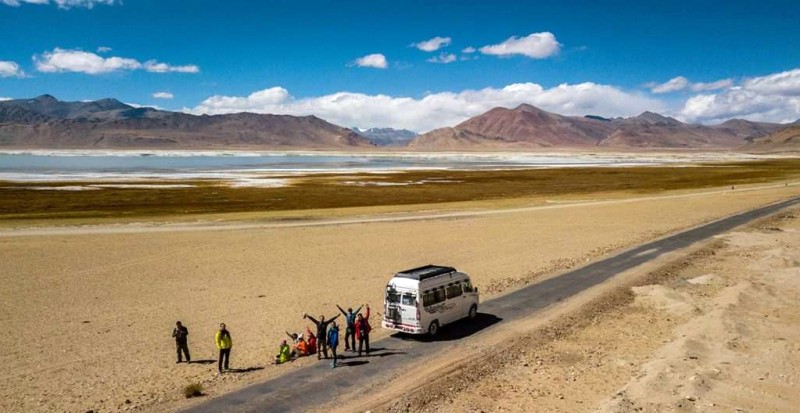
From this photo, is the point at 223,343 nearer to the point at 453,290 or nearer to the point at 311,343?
the point at 311,343

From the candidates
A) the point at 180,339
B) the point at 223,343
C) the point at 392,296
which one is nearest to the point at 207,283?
the point at 180,339

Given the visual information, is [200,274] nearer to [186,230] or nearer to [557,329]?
[186,230]

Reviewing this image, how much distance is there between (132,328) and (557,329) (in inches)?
741

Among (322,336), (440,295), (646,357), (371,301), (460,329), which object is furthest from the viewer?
(371,301)

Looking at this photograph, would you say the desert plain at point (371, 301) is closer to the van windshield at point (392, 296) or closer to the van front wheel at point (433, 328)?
the van windshield at point (392, 296)

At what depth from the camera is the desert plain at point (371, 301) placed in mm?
19172

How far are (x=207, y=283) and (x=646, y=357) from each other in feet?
80.5

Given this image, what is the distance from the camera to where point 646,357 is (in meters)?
21.9

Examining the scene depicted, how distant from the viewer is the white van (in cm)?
2375

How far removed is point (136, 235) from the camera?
51.5m

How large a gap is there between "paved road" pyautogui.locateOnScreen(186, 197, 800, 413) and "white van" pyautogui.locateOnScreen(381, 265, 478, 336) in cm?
70

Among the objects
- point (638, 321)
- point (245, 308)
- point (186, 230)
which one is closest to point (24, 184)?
point (186, 230)

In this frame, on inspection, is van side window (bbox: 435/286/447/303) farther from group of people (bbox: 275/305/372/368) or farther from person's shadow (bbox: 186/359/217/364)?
person's shadow (bbox: 186/359/217/364)

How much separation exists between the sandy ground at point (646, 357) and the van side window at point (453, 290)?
2.51 m
